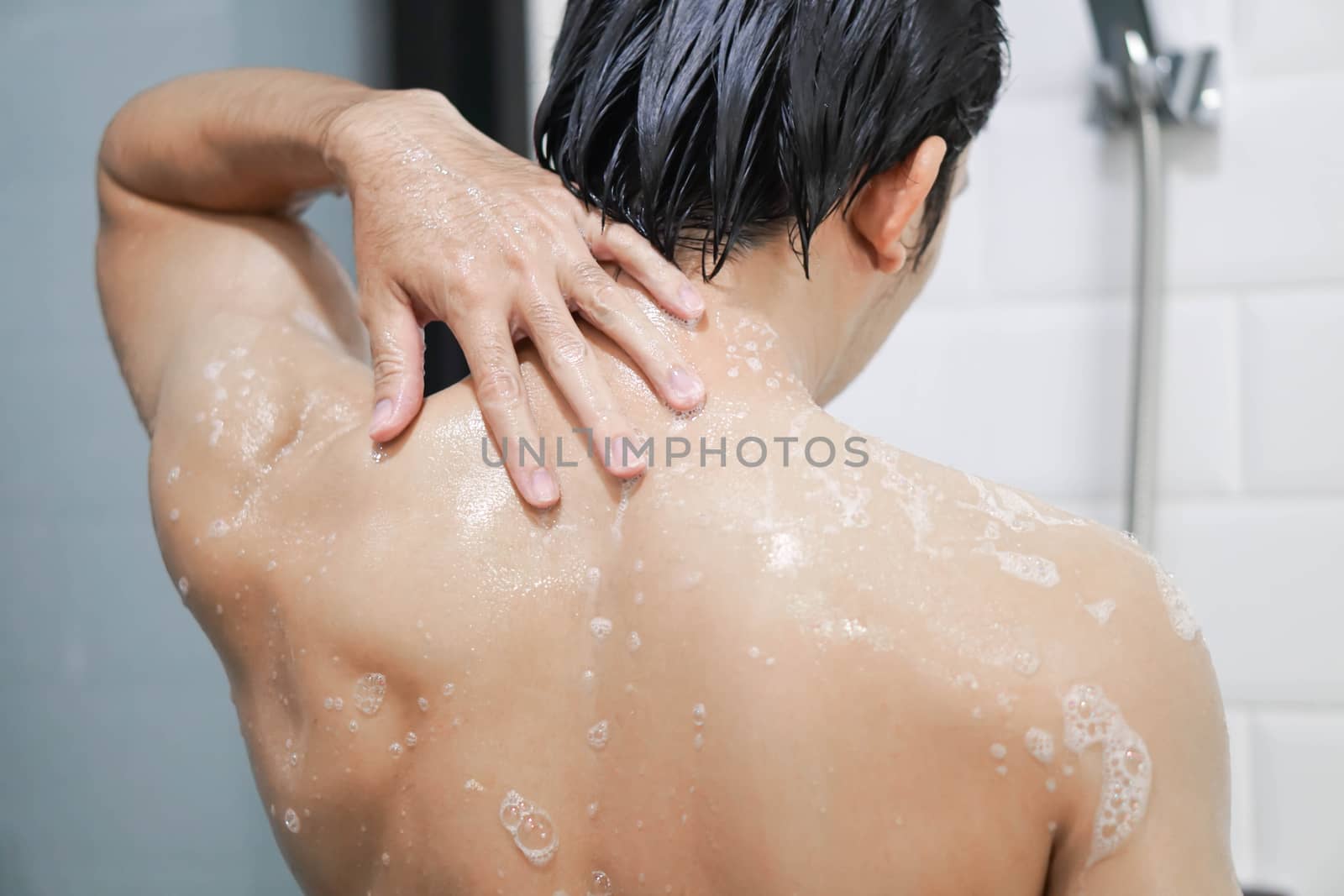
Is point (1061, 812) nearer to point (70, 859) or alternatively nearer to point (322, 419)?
point (322, 419)

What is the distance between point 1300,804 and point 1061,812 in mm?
801

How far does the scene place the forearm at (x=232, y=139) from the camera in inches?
29.9

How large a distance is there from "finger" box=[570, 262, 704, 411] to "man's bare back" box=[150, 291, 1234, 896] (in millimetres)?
10

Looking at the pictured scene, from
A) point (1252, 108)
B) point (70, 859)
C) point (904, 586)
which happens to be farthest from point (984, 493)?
point (70, 859)

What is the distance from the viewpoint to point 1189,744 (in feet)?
1.77

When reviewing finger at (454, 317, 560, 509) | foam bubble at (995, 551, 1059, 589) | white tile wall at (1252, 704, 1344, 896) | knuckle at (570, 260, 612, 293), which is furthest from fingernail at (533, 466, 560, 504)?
white tile wall at (1252, 704, 1344, 896)

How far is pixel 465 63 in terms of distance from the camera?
142 centimetres

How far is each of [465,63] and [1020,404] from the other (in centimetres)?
79

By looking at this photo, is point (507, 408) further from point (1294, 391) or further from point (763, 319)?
point (1294, 391)

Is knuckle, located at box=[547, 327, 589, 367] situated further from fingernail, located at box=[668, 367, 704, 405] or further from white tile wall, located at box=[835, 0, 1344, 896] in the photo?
white tile wall, located at box=[835, 0, 1344, 896]

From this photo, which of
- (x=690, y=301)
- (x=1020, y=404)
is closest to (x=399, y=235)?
(x=690, y=301)

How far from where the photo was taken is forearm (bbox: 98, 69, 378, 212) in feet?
2.49

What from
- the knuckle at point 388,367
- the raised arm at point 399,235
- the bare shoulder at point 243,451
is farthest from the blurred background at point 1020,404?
the knuckle at point 388,367

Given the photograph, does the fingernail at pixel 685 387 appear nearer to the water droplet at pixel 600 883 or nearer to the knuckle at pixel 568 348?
the knuckle at pixel 568 348
